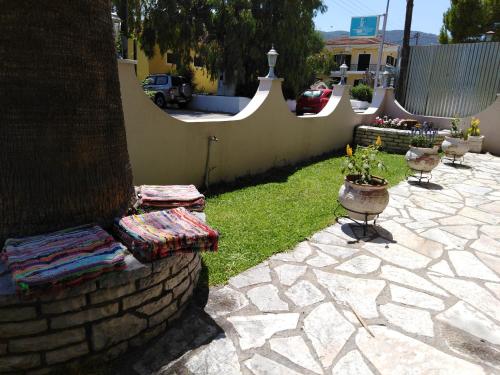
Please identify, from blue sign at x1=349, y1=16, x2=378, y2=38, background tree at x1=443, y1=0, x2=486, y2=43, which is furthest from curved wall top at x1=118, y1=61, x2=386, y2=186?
blue sign at x1=349, y1=16, x2=378, y2=38

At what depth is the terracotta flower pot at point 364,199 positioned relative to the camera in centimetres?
482

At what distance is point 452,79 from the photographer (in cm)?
1249

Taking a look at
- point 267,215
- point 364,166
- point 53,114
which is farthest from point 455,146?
point 53,114

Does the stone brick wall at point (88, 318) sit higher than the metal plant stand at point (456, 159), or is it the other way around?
the stone brick wall at point (88, 318)

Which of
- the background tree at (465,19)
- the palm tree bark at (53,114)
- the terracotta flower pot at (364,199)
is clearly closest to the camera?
the palm tree bark at (53,114)

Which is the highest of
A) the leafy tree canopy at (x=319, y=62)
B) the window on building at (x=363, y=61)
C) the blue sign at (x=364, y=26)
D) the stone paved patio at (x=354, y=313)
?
the blue sign at (x=364, y=26)

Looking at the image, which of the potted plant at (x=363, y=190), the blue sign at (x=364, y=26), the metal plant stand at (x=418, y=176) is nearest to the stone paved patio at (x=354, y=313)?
the potted plant at (x=363, y=190)

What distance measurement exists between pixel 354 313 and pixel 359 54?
43.1 meters

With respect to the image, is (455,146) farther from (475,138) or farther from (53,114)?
(53,114)

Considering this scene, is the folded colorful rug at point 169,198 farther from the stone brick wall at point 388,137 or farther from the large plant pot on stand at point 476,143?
the large plant pot on stand at point 476,143

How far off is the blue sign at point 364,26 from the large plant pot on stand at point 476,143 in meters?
18.6

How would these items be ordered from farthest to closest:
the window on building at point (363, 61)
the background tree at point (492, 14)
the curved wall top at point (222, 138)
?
1. the window on building at point (363, 61)
2. the background tree at point (492, 14)
3. the curved wall top at point (222, 138)

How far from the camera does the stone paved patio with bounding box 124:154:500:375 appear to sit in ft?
8.86

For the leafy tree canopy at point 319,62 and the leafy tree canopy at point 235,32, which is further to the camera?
the leafy tree canopy at point 319,62
